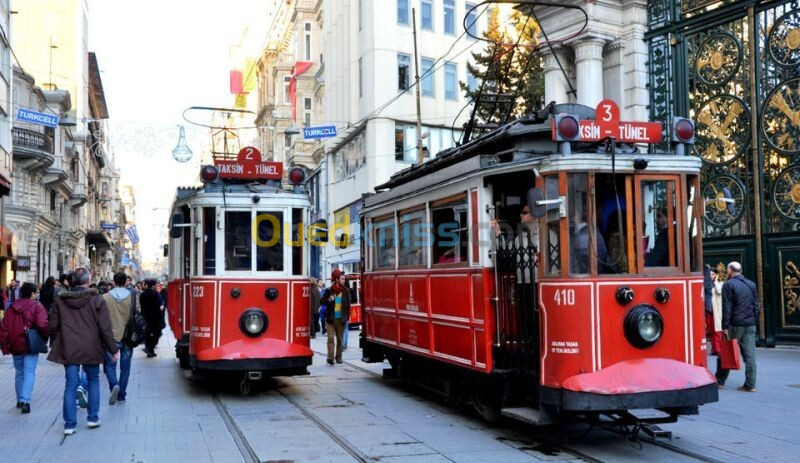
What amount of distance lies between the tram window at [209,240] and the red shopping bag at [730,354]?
23.2ft

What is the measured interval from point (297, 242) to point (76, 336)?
3751 mm

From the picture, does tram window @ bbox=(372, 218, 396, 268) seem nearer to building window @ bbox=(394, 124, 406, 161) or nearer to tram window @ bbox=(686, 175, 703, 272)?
A: tram window @ bbox=(686, 175, 703, 272)

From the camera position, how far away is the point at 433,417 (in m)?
10.2

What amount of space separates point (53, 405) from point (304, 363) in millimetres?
3377

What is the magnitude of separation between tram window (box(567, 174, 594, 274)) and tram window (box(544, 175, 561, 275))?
0.39 feet

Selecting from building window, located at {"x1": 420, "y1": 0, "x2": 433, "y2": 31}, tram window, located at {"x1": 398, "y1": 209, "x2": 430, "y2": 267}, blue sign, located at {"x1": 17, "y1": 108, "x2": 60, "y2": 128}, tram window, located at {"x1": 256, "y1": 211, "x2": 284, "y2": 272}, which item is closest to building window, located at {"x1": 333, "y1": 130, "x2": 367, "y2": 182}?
building window, located at {"x1": 420, "y1": 0, "x2": 433, "y2": 31}

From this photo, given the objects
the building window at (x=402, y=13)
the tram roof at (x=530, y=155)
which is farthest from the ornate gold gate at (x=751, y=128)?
the building window at (x=402, y=13)

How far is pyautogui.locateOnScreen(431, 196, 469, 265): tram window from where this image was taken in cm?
954

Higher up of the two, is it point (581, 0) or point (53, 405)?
point (581, 0)

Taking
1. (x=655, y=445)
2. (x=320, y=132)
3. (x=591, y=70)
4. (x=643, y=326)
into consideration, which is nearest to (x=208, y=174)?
(x=643, y=326)

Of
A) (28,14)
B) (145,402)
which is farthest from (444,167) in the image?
(28,14)

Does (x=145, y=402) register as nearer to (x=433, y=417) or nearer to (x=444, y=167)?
(x=433, y=417)

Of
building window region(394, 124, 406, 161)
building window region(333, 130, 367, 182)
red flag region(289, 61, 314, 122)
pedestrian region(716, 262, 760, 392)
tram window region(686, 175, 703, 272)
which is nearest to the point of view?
tram window region(686, 175, 703, 272)

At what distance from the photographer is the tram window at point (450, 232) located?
9.54 m
